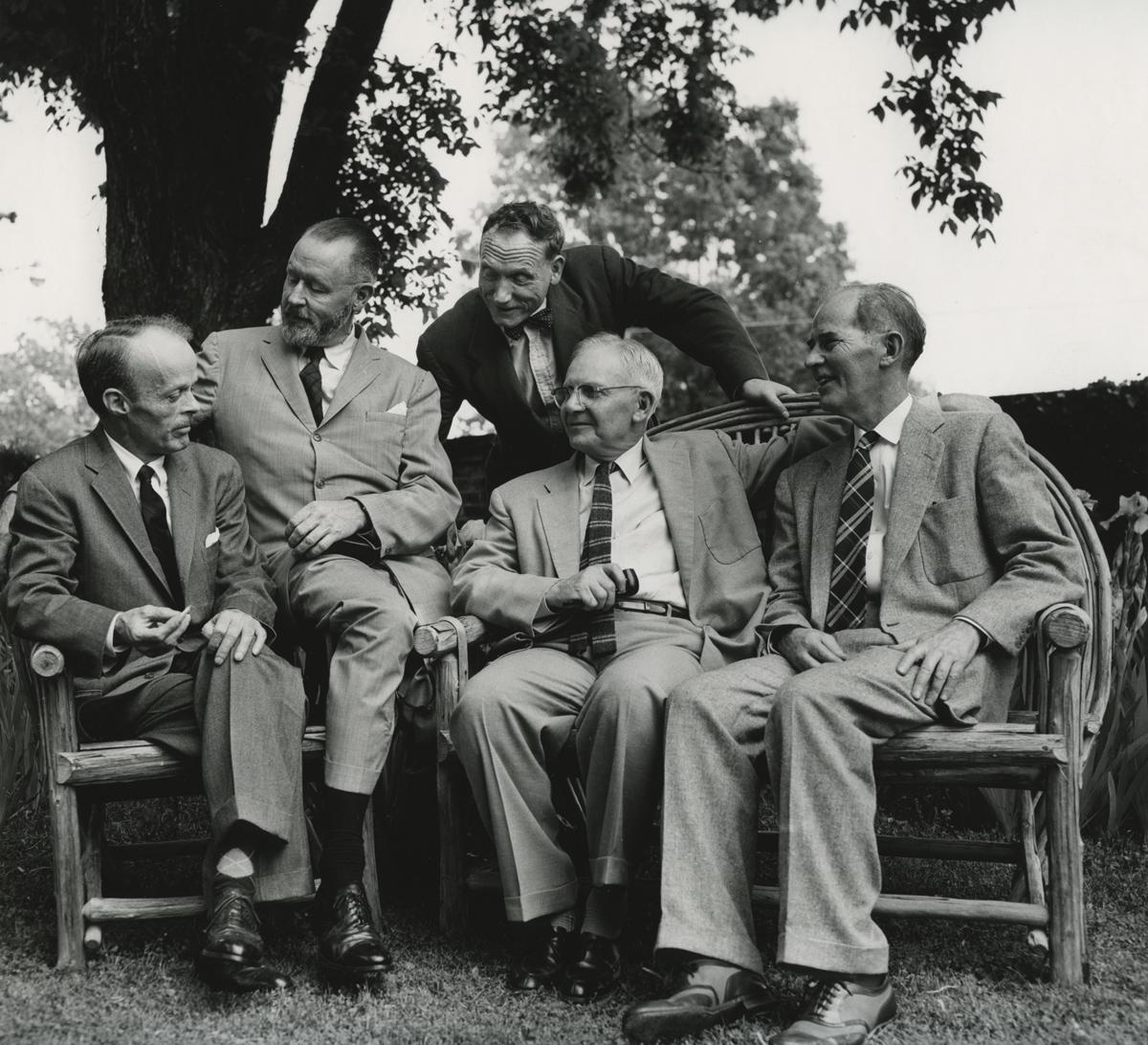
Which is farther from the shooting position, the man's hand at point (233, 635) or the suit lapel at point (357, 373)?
the suit lapel at point (357, 373)

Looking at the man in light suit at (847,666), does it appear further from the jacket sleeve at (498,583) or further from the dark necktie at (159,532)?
the dark necktie at (159,532)

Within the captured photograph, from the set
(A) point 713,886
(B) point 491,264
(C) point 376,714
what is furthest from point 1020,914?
(B) point 491,264

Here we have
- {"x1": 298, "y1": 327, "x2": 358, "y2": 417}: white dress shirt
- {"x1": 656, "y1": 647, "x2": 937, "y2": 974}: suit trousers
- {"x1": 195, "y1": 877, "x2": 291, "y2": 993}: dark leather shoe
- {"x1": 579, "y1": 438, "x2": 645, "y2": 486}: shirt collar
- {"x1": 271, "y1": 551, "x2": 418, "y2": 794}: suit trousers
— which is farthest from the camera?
{"x1": 298, "y1": 327, "x2": 358, "y2": 417}: white dress shirt

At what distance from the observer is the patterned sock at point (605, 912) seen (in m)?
3.24

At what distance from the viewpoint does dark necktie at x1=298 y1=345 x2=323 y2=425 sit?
13.6ft

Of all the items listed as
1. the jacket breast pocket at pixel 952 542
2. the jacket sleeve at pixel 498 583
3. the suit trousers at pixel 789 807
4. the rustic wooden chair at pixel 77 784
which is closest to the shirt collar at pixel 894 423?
the jacket breast pocket at pixel 952 542

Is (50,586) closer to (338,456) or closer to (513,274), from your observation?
(338,456)

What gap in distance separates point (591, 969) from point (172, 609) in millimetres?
1530

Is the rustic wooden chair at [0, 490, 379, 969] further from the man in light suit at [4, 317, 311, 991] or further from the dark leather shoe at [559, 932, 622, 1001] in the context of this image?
the dark leather shoe at [559, 932, 622, 1001]

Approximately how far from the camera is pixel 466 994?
326 cm

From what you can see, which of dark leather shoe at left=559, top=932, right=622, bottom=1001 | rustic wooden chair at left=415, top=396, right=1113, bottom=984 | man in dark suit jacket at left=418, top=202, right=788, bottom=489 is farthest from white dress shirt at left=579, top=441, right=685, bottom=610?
dark leather shoe at left=559, top=932, right=622, bottom=1001

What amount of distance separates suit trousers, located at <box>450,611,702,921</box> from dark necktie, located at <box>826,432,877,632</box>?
0.43 metres

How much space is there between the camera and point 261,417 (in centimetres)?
410

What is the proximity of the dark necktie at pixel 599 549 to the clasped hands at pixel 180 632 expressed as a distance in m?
0.90
